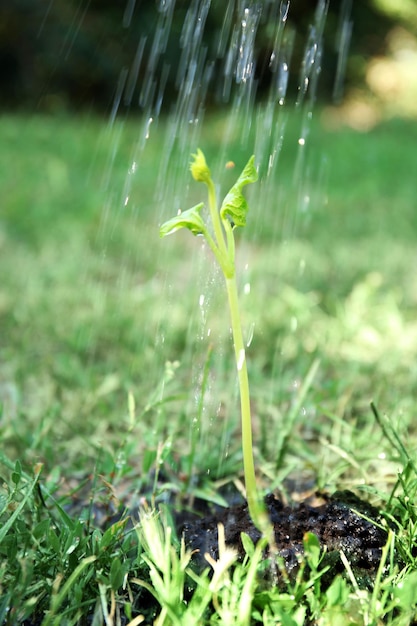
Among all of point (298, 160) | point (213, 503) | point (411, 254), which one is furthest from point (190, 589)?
point (298, 160)

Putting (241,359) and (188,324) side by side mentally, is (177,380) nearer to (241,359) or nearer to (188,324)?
(188,324)

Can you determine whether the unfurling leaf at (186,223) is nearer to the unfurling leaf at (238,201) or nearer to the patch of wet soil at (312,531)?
the unfurling leaf at (238,201)

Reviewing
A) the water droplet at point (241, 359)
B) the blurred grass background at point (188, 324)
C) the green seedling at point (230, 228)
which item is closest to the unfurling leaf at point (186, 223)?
the green seedling at point (230, 228)

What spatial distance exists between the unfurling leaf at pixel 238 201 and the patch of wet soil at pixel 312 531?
459 mm

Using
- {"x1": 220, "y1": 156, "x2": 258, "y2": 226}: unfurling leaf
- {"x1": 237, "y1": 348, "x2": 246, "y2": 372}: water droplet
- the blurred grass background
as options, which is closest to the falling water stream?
the blurred grass background

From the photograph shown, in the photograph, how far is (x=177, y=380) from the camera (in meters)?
1.86

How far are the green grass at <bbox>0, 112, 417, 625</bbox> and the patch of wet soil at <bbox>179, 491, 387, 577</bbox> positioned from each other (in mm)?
31

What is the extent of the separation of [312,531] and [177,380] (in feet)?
2.95

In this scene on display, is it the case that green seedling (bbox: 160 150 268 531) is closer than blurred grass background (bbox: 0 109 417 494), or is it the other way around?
green seedling (bbox: 160 150 268 531)

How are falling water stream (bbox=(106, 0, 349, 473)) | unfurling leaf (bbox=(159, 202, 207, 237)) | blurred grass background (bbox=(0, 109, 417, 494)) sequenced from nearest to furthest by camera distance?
1. unfurling leaf (bbox=(159, 202, 207, 237))
2. blurred grass background (bbox=(0, 109, 417, 494))
3. falling water stream (bbox=(106, 0, 349, 473))

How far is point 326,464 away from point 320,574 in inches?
20.7

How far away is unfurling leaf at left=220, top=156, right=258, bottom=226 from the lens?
3.10ft

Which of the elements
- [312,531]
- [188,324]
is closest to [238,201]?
[312,531]

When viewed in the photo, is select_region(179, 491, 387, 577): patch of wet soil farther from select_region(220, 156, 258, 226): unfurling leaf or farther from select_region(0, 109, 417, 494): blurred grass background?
select_region(220, 156, 258, 226): unfurling leaf
